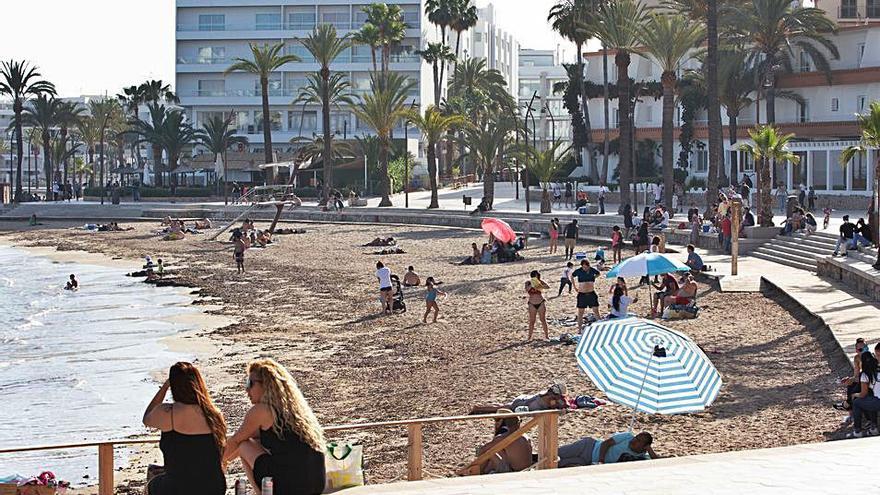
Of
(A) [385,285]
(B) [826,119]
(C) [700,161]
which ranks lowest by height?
(A) [385,285]

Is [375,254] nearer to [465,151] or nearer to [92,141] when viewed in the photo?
[465,151]

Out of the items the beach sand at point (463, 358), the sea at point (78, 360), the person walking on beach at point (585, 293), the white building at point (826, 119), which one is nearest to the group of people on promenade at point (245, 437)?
the sea at point (78, 360)

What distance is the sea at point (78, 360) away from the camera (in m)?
17.9

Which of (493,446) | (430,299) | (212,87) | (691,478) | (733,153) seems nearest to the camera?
(691,478)

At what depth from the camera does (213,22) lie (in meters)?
101

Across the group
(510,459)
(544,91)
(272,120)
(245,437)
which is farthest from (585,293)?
(544,91)

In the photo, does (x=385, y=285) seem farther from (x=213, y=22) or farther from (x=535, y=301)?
(x=213, y=22)

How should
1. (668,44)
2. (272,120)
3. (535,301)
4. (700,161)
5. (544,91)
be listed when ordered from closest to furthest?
(535,301)
(668,44)
(700,161)
(272,120)
(544,91)

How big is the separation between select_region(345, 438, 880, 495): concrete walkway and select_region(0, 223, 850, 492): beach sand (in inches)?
130

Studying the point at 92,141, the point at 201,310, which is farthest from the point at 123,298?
the point at 92,141

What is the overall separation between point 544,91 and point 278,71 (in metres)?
45.9

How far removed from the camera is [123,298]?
35.8 meters

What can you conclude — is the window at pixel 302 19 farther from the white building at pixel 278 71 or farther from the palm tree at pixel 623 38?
the palm tree at pixel 623 38

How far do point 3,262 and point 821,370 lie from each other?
131ft
